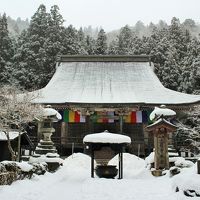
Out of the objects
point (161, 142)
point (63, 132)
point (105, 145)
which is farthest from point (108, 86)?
point (105, 145)

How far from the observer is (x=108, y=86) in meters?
29.0

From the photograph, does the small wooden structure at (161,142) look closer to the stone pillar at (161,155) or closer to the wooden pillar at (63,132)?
the stone pillar at (161,155)

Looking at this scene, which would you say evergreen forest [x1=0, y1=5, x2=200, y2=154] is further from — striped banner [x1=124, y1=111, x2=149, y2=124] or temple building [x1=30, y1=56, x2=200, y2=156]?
striped banner [x1=124, y1=111, x2=149, y2=124]

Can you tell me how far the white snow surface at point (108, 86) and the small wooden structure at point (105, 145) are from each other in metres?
9.64

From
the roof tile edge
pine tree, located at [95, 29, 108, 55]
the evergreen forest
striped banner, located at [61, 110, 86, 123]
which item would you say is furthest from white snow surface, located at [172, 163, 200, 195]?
pine tree, located at [95, 29, 108, 55]

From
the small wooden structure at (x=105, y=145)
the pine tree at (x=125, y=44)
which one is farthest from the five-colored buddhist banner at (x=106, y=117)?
the pine tree at (x=125, y=44)

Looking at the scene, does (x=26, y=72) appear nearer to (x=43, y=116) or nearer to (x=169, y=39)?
(x=169, y=39)

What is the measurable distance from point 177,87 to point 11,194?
29929 mm

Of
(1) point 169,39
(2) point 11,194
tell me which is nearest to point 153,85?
(1) point 169,39

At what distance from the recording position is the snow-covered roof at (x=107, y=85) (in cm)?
2589

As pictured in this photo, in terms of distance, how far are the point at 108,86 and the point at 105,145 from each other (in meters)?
13.9

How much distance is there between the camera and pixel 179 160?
16234mm

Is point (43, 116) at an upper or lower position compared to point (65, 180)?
upper

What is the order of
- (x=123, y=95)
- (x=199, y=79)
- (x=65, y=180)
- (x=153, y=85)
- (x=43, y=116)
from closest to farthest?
(x=65, y=180) → (x=43, y=116) → (x=123, y=95) → (x=153, y=85) → (x=199, y=79)
